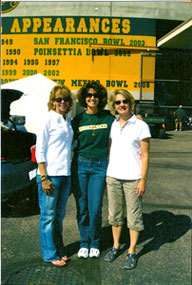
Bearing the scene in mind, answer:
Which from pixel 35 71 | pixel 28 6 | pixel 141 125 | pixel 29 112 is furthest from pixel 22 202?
pixel 28 6

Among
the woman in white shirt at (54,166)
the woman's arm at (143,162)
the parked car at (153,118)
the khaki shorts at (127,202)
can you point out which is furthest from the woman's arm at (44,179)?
the parked car at (153,118)

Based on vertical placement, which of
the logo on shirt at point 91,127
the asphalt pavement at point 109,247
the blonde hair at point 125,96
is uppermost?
the blonde hair at point 125,96

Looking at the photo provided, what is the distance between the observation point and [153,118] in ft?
49.0

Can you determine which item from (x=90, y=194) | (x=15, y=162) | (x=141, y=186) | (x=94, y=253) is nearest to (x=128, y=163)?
(x=141, y=186)

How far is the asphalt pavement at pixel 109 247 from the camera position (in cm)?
281

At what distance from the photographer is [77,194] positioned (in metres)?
3.20

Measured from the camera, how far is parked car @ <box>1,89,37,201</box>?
3.93m

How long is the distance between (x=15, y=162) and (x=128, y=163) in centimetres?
177

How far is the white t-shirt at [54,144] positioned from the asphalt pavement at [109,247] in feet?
3.15

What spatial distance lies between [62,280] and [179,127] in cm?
1770

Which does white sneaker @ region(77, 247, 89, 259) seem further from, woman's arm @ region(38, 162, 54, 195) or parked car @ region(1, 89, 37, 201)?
parked car @ region(1, 89, 37, 201)

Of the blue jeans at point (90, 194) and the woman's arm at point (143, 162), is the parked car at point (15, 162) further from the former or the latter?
the woman's arm at point (143, 162)

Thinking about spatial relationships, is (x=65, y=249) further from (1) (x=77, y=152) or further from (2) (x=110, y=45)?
(2) (x=110, y=45)

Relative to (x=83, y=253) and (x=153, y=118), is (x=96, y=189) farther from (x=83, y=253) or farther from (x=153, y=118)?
(x=153, y=118)
